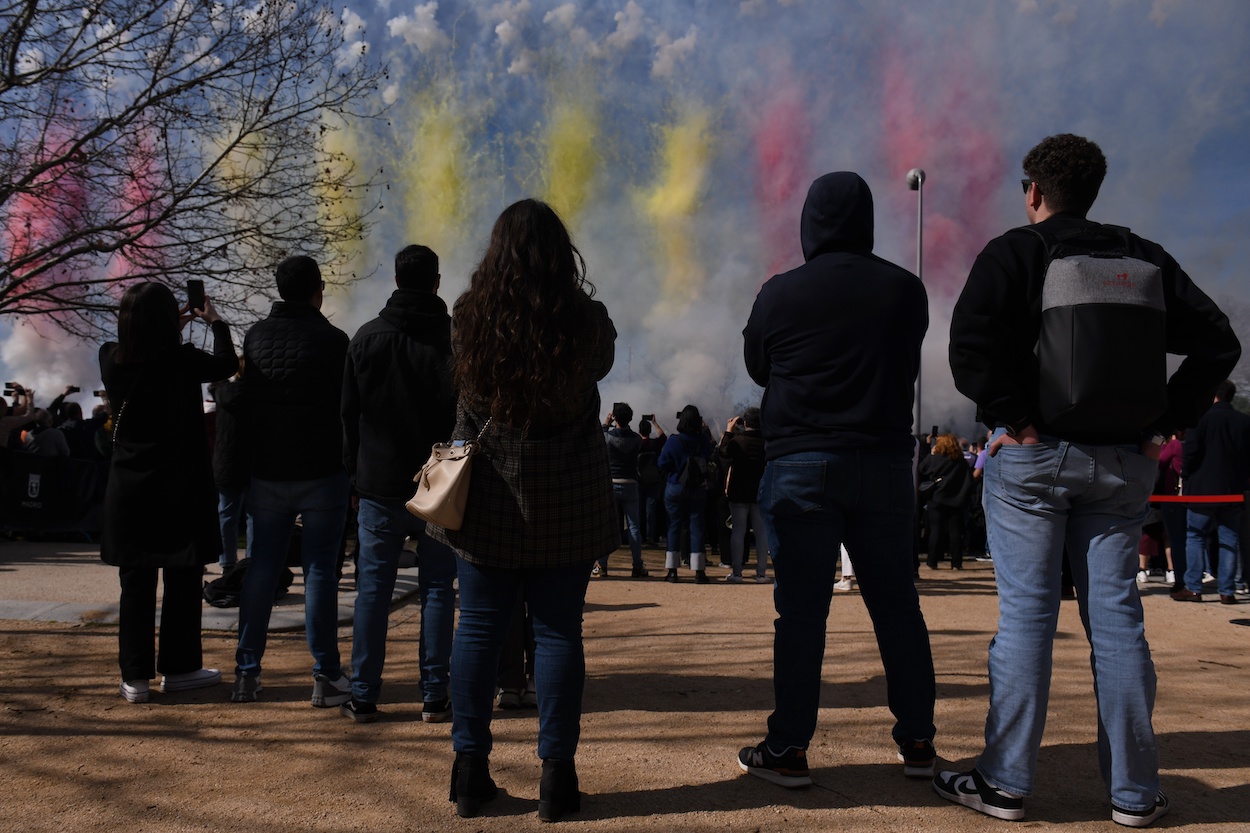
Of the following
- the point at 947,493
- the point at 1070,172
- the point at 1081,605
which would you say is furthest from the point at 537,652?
the point at 947,493

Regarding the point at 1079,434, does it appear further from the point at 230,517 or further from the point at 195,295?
the point at 230,517

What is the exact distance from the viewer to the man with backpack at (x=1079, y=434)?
295 cm

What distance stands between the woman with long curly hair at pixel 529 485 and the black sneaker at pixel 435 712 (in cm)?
110

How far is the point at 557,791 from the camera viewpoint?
3.03 metres

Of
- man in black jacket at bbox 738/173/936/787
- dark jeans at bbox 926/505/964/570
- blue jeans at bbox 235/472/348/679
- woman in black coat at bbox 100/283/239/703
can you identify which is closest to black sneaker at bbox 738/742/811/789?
man in black jacket at bbox 738/173/936/787

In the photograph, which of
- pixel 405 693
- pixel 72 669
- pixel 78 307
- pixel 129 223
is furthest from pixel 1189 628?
pixel 78 307

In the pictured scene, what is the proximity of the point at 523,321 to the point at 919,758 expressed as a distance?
212cm

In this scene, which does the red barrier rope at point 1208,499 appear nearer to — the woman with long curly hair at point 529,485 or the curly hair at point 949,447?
the curly hair at point 949,447

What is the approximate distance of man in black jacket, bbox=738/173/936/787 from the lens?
327cm

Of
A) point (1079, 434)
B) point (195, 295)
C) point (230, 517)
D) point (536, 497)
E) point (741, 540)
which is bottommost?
point (741, 540)

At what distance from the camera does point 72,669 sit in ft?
17.1

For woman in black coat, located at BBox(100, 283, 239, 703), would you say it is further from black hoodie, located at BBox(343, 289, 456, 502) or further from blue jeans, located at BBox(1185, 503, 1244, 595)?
blue jeans, located at BBox(1185, 503, 1244, 595)

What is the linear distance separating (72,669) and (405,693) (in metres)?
2.00

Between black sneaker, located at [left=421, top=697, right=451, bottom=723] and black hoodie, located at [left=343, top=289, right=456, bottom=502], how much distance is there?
3.06 feet
